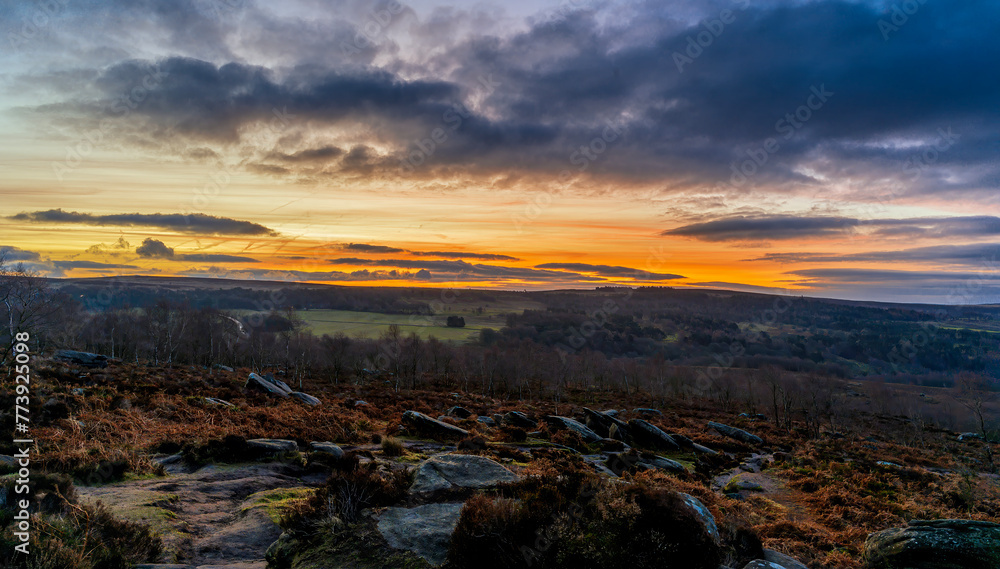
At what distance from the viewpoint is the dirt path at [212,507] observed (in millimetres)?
7801

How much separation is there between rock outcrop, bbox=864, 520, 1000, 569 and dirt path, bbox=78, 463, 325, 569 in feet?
39.3

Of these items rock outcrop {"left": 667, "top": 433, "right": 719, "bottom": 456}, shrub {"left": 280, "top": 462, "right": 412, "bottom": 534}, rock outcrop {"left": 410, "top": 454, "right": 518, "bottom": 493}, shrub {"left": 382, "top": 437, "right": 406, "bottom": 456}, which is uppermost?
shrub {"left": 280, "top": 462, "right": 412, "bottom": 534}

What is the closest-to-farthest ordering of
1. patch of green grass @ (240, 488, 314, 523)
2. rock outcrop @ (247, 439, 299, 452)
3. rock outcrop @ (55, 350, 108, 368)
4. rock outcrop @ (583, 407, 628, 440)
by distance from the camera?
1. patch of green grass @ (240, 488, 314, 523)
2. rock outcrop @ (247, 439, 299, 452)
3. rock outcrop @ (583, 407, 628, 440)
4. rock outcrop @ (55, 350, 108, 368)

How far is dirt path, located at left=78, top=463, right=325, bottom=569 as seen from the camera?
7.80 meters

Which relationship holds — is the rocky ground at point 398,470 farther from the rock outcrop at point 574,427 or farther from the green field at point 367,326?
the green field at point 367,326

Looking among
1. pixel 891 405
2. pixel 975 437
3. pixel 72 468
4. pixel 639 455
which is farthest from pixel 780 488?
pixel 891 405

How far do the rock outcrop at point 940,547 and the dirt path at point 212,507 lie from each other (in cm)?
1198

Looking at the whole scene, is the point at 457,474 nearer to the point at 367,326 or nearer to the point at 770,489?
the point at 770,489

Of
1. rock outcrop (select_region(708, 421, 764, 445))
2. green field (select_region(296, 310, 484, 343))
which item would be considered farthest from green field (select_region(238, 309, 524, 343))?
rock outcrop (select_region(708, 421, 764, 445))

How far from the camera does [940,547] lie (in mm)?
7883

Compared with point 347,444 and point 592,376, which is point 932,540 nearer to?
point 347,444

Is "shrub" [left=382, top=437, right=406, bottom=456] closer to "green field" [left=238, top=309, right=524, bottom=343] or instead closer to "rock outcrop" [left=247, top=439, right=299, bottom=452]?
"rock outcrop" [left=247, top=439, right=299, bottom=452]

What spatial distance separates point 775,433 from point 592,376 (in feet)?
230

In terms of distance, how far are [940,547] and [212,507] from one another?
14.9m
